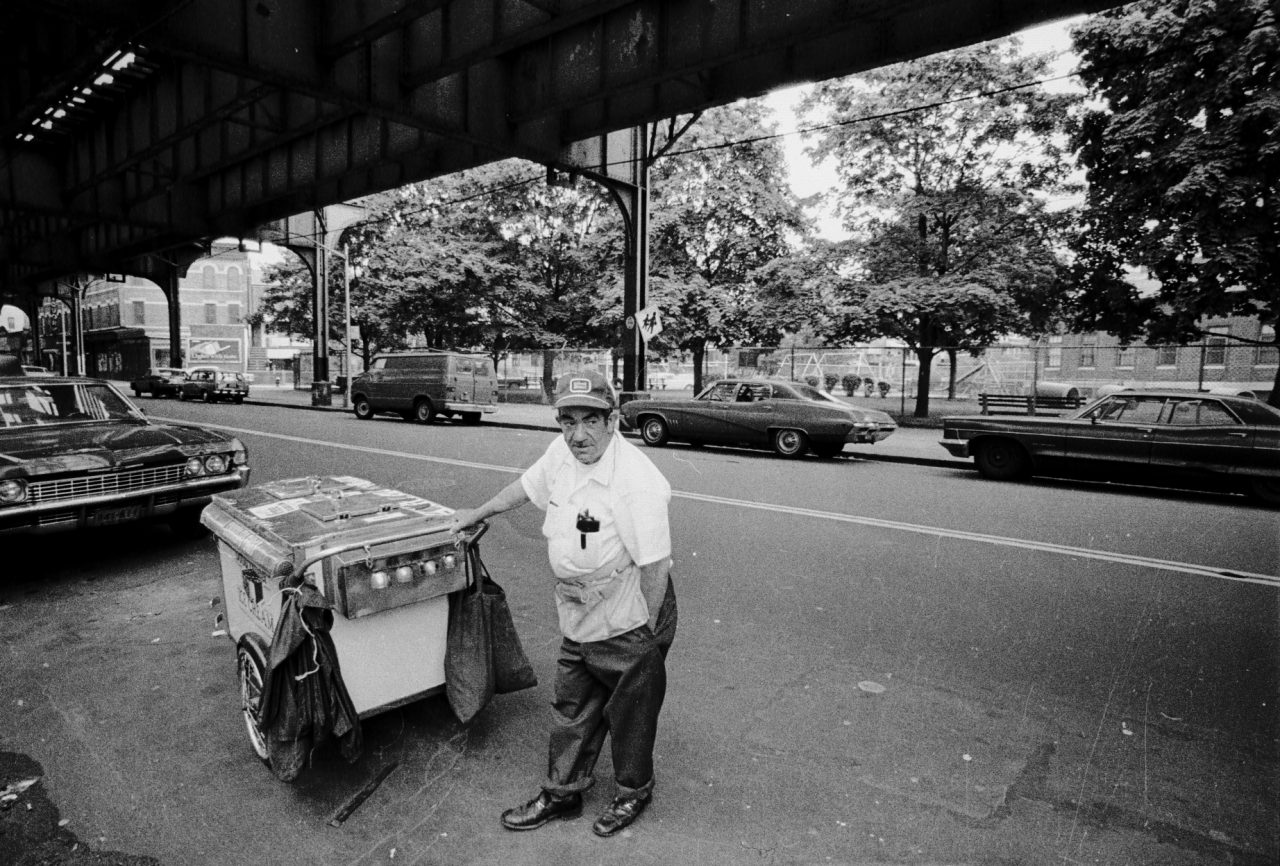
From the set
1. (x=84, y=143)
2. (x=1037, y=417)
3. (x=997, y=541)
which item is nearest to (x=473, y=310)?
(x=84, y=143)

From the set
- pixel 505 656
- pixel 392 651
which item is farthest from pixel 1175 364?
pixel 392 651

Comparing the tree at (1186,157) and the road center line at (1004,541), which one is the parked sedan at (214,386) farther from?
the tree at (1186,157)

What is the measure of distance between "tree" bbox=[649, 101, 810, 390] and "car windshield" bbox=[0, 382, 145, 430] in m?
20.0

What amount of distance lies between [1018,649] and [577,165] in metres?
14.6

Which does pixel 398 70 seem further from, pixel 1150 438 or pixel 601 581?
pixel 1150 438

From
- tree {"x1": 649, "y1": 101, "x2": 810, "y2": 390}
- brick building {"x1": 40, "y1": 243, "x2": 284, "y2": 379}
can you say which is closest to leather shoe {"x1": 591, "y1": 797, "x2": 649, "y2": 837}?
tree {"x1": 649, "y1": 101, "x2": 810, "y2": 390}

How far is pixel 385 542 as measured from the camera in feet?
9.52

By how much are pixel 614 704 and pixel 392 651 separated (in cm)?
100

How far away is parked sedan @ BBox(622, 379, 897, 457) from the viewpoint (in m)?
13.3

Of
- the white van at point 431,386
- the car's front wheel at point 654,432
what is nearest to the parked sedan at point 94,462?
the car's front wheel at point 654,432

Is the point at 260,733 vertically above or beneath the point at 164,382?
beneath

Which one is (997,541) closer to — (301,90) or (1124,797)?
(1124,797)

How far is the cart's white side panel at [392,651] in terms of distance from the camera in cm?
289

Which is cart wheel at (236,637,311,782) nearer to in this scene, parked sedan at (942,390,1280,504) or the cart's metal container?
the cart's metal container
